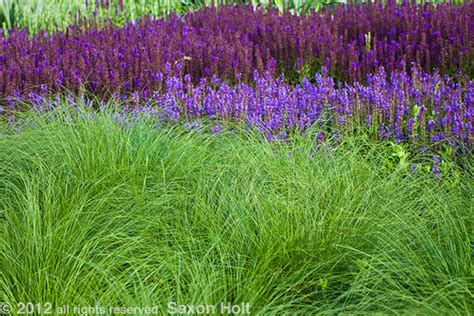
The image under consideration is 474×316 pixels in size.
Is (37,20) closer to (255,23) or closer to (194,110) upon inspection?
(255,23)

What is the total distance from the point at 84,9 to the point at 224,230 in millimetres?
7493

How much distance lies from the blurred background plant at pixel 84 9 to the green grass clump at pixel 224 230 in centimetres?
557

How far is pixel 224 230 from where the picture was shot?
3295 mm

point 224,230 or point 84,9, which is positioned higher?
point 84,9

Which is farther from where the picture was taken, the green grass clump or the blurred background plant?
the blurred background plant

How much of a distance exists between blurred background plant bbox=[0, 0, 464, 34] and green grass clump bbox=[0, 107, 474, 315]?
5572 mm

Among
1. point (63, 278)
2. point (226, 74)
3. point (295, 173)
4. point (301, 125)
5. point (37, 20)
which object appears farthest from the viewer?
point (37, 20)

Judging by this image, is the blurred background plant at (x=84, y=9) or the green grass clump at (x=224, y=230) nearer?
the green grass clump at (x=224, y=230)

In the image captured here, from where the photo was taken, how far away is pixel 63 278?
3109 millimetres

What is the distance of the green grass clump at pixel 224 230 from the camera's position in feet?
9.62

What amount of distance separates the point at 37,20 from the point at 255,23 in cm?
329

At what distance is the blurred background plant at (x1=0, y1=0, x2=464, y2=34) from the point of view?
9586 millimetres

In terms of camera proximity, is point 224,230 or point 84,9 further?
point 84,9

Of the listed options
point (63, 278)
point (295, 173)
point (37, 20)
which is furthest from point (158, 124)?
point (37, 20)
